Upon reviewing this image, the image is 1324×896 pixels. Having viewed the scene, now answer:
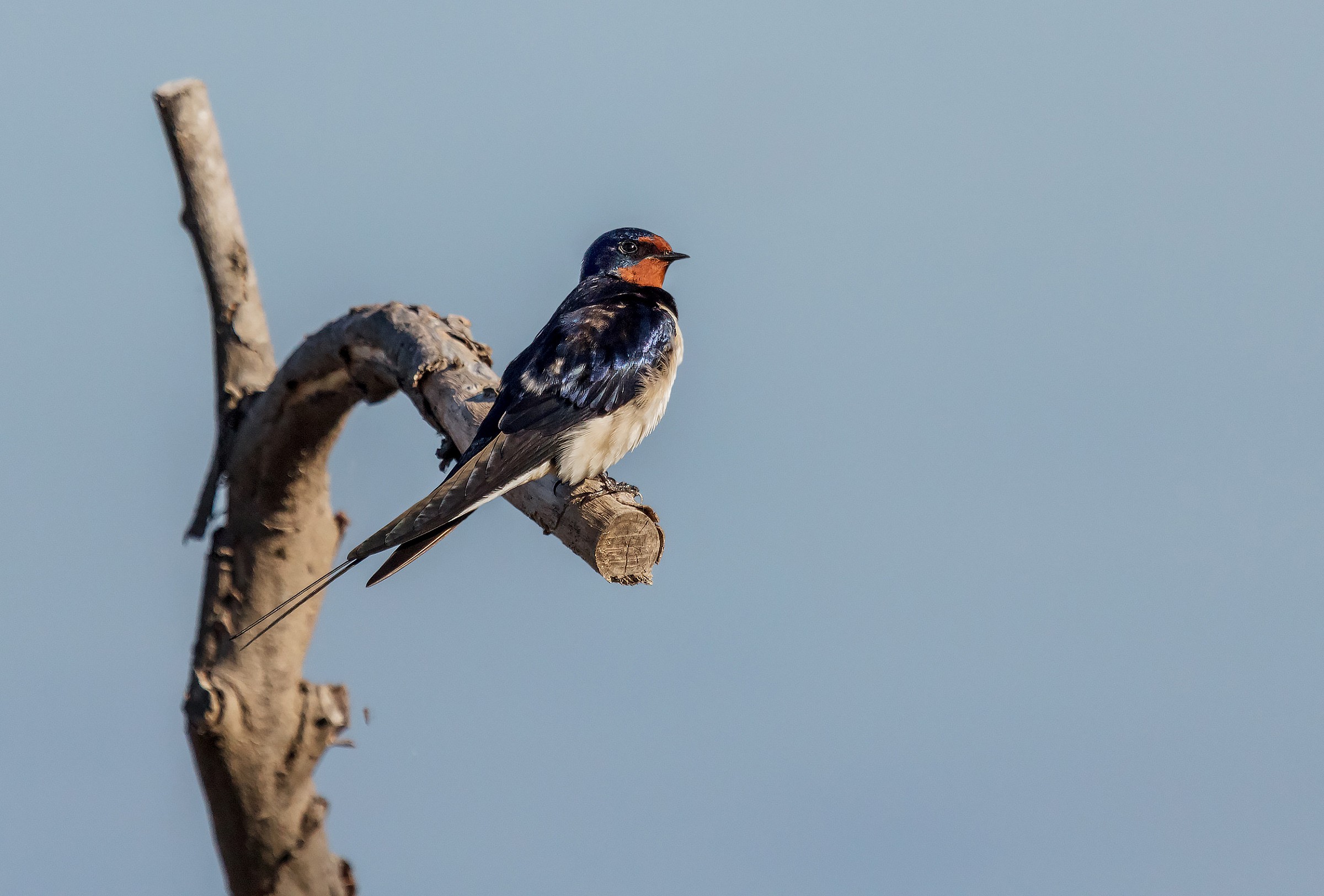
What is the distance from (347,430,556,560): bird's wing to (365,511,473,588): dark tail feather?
0.02 m

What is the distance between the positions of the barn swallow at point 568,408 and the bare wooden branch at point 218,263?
7.61 feet

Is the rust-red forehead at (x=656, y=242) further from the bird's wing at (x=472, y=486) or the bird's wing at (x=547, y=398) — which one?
the bird's wing at (x=472, y=486)

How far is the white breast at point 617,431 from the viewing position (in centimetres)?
504

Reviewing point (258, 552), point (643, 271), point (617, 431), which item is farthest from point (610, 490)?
point (258, 552)

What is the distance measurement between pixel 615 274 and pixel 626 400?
1.13 meters

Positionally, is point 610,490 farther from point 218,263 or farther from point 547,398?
point 218,263

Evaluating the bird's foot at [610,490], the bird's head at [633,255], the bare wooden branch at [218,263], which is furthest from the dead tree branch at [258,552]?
the bird's foot at [610,490]

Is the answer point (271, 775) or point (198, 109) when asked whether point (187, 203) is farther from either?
point (271, 775)

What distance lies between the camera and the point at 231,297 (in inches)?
290

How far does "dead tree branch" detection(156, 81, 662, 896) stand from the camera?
7047 millimetres

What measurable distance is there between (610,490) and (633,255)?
1604 mm

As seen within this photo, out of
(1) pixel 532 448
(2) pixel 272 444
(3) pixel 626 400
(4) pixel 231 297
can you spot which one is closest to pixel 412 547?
(1) pixel 532 448

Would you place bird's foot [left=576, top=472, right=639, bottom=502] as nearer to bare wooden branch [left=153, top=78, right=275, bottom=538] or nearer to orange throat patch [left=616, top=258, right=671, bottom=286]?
orange throat patch [left=616, top=258, right=671, bottom=286]

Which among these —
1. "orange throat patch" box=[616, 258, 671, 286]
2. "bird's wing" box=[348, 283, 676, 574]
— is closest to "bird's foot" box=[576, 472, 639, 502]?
"bird's wing" box=[348, 283, 676, 574]
